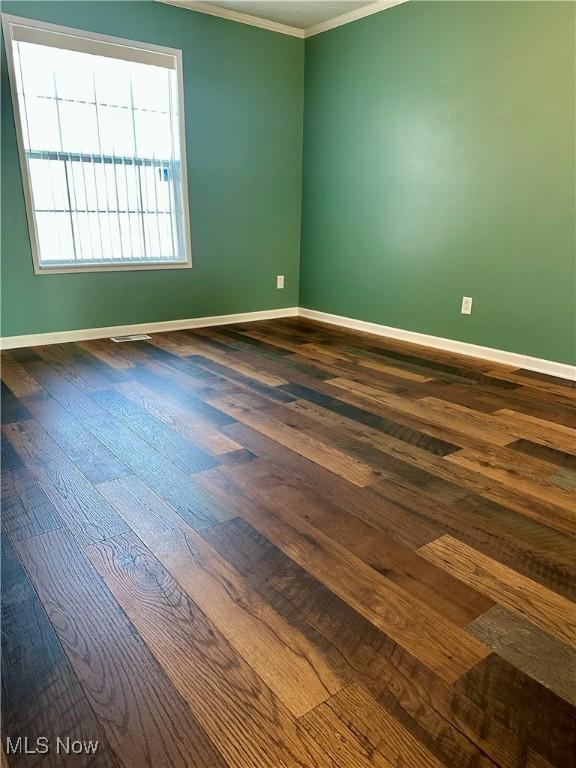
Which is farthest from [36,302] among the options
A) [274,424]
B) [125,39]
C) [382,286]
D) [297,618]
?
[297,618]

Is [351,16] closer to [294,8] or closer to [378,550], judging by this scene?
[294,8]

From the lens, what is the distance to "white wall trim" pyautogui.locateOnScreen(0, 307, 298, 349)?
352cm

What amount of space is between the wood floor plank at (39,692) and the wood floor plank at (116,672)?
0.7 inches

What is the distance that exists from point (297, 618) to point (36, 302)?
10.3ft

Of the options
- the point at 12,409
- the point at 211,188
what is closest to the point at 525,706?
the point at 12,409

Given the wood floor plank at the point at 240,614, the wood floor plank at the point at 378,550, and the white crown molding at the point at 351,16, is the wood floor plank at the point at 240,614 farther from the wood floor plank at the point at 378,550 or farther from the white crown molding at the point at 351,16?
the white crown molding at the point at 351,16

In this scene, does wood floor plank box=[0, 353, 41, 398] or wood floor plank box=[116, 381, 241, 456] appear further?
wood floor plank box=[0, 353, 41, 398]

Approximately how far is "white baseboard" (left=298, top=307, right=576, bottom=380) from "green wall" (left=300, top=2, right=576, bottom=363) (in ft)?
0.16

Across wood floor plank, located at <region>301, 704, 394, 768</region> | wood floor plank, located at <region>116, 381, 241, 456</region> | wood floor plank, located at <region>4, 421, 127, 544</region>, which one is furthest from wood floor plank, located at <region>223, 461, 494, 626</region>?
wood floor plank, located at <region>4, 421, 127, 544</region>

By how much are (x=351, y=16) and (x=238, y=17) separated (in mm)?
862

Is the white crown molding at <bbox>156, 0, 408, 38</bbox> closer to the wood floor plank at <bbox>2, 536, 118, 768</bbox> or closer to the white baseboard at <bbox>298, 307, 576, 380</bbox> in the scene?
the white baseboard at <bbox>298, 307, 576, 380</bbox>

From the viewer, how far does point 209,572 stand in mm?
1336

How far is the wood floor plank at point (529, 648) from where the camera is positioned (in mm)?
1038

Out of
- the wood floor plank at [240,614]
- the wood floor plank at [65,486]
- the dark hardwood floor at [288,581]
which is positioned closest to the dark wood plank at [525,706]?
the dark hardwood floor at [288,581]
